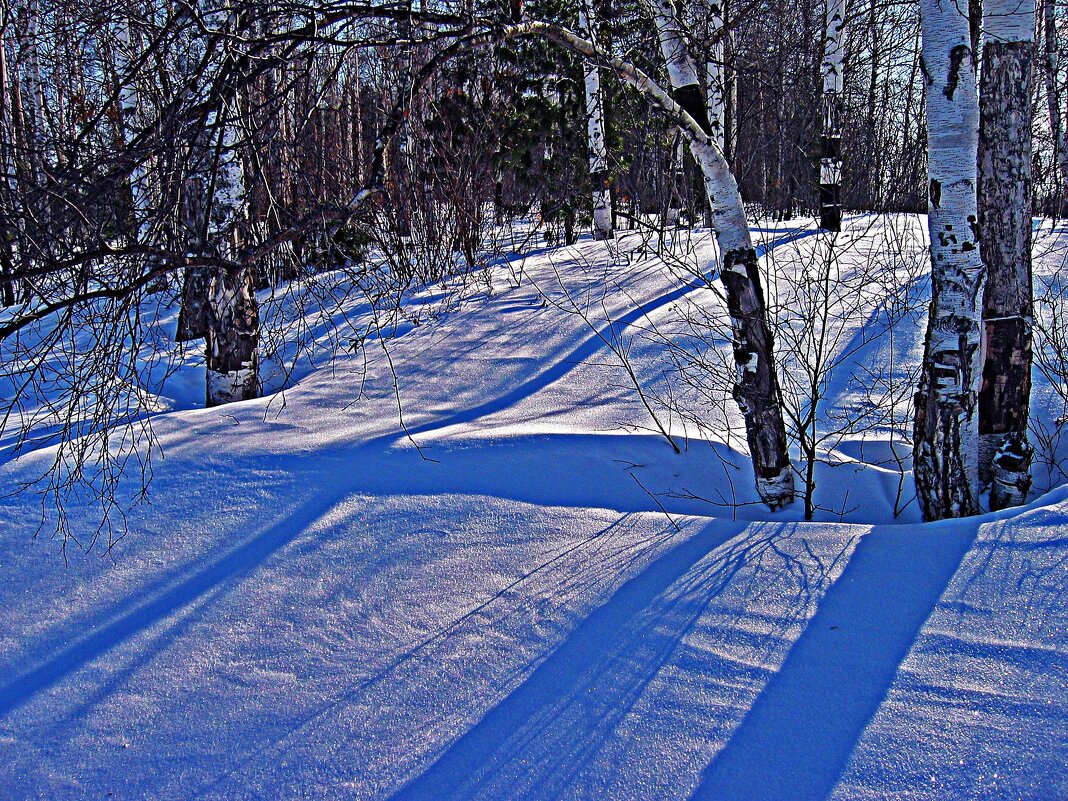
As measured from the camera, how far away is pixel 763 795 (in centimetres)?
190

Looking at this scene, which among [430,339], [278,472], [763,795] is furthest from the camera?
[430,339]

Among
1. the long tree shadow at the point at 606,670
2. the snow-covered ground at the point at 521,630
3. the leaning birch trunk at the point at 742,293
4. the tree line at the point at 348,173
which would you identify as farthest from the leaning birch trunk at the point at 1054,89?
the long tree shadow at the point at 606,670

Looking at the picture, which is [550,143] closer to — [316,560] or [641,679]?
[316,560]

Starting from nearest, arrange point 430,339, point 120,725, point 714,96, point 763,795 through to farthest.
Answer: point 763,795 < point 120,725 < point 430,339 < point 714,96

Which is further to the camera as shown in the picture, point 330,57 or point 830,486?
point 830,486

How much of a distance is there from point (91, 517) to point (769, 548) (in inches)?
114

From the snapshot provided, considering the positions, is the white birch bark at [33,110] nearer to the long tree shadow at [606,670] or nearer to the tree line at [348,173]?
the tree line at [348,173]

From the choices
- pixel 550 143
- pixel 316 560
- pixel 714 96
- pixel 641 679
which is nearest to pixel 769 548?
pixel 641 679

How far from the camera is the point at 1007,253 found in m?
3.91

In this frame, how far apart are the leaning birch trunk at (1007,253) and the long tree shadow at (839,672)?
1223mm

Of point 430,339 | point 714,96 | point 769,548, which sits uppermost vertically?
point 714,96

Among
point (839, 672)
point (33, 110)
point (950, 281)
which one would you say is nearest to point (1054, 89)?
point (950, 281)

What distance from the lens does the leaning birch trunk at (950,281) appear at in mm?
3143

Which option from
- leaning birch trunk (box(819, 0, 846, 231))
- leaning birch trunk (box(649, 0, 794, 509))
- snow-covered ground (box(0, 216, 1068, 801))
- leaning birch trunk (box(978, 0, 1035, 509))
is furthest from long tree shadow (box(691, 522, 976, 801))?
A: leaning birch trunk (box(819, 0, 846, 231))
